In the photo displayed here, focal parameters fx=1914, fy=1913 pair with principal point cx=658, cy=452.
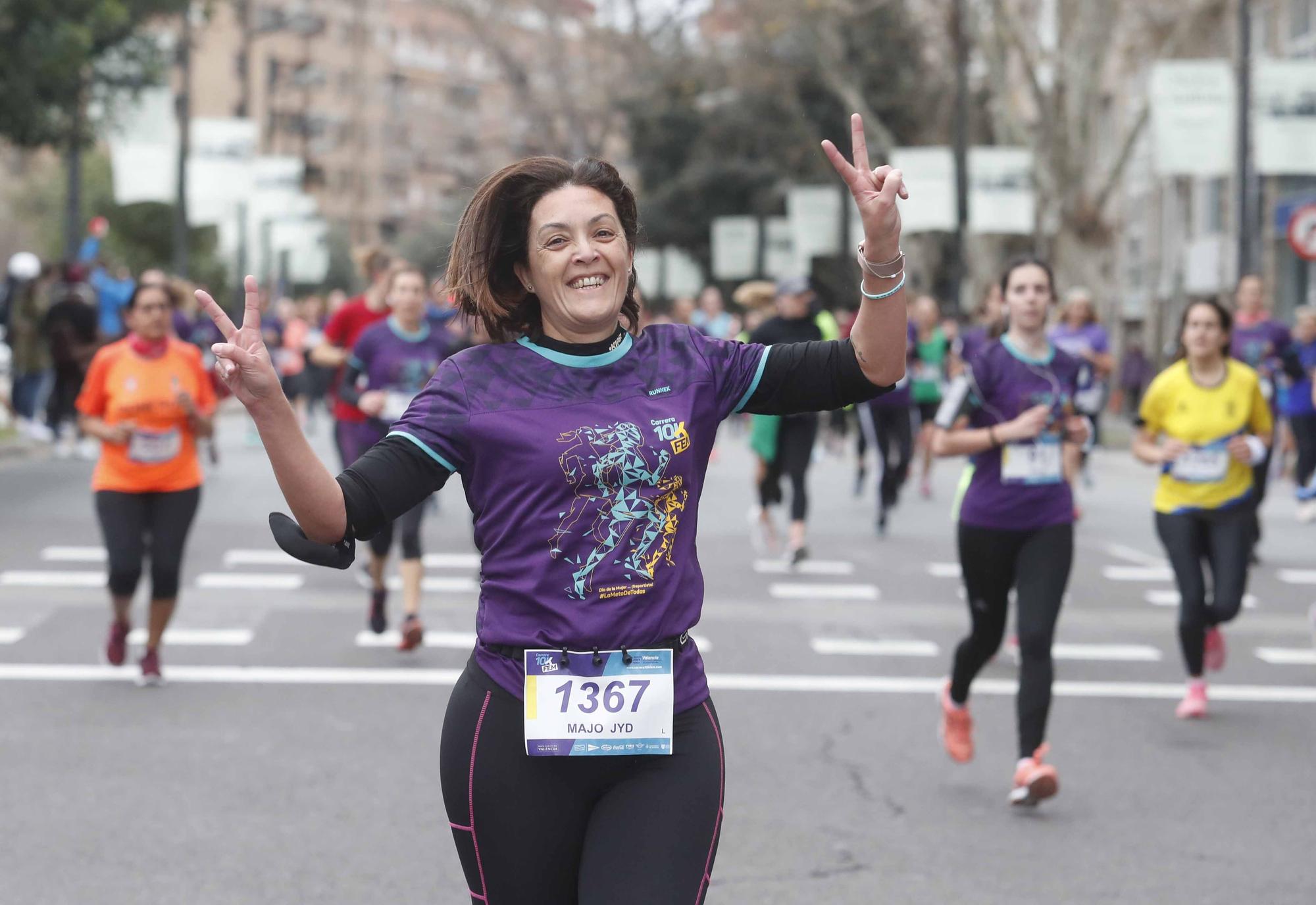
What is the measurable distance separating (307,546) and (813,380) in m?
0.95

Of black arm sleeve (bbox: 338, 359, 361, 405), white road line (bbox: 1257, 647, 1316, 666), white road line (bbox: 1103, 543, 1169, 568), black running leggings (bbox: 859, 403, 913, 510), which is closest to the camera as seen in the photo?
white road line (bbox: 1257, 647, 1316, 666)

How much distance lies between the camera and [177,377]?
28.1 feet

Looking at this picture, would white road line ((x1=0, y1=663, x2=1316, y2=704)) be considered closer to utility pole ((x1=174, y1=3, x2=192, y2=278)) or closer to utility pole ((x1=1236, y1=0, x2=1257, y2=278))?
utility pole ((x1=1236, y1=0, x2=1257, y2=278))

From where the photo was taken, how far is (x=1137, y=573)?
1297cm

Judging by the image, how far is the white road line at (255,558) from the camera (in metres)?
12.8

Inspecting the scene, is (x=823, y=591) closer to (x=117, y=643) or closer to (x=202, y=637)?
(x=202, y=637)

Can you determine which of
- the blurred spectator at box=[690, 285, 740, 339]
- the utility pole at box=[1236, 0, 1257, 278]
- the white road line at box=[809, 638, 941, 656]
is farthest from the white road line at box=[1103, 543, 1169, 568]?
the blurred spectator at box=[690, 285, 740, 339]

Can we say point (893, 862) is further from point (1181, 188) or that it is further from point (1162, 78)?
point (1181, 188)

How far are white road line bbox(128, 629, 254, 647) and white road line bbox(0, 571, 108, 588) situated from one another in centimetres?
167

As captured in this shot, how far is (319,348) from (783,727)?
4.73 m

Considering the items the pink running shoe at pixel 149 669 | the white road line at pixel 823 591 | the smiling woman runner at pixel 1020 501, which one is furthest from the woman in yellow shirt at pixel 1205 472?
the pink running shoe at pixel 149 669

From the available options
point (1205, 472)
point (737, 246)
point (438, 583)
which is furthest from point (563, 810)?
point (737, 246)

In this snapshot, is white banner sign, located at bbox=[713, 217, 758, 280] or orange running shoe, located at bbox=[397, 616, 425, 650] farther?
white banner sign, located at bbox=[713, 217, 758, 280]

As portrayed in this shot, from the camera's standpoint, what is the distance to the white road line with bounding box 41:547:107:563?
41.4 ft
